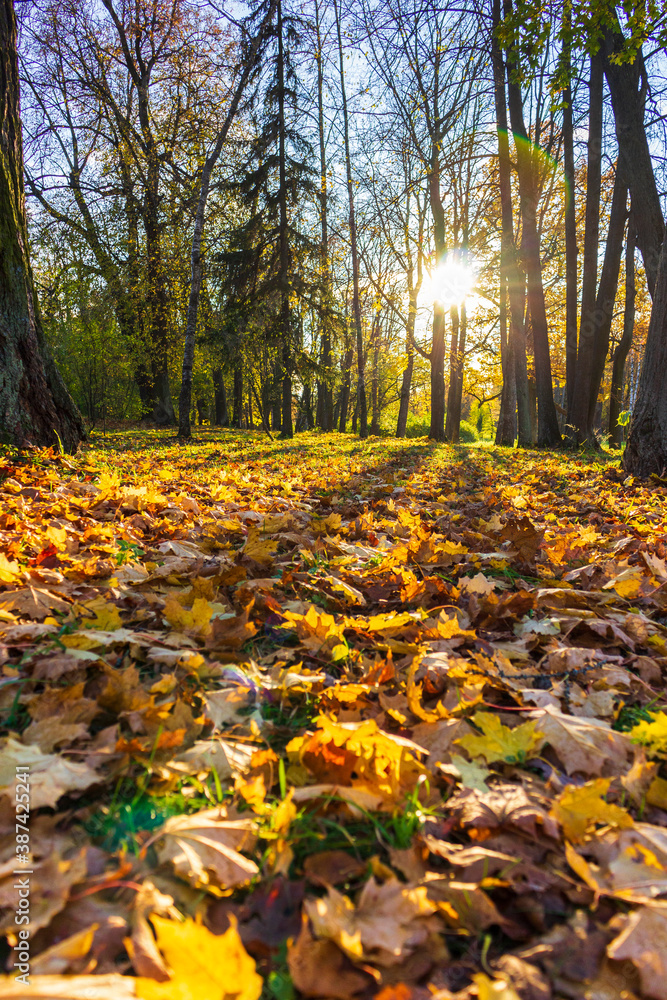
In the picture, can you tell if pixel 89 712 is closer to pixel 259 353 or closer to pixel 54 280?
pixel 259 353

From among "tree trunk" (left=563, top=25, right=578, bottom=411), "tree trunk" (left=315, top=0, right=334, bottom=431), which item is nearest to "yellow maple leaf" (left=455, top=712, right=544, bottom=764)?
"tree trunk" (left=563, top=25, right=578, bottom=411)

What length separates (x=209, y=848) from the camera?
87cm

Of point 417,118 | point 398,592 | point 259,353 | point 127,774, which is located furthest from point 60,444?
point 417,118

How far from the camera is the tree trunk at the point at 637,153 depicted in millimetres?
6066

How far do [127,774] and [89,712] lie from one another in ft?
0.72

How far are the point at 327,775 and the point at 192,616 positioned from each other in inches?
29.9

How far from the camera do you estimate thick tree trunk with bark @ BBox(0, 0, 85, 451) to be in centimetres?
430

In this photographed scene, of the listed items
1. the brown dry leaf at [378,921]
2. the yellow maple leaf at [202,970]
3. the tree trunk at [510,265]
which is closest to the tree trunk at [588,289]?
the tree trunk at [510,265]

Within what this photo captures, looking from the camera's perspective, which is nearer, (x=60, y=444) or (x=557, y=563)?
(x=557, y=563)

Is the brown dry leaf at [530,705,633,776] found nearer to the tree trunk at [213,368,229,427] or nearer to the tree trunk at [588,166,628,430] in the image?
the tree trunk at [588,166,628,430]

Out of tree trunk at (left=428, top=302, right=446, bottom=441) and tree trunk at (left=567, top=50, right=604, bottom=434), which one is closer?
tree trunk at (left=567, top=50, right=604, bottom=434)

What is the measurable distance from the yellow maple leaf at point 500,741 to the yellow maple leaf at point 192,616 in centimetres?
86

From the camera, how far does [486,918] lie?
81 cm

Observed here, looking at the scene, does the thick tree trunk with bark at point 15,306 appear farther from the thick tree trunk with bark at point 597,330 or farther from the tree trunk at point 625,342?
the tree trunk at point 625,342
